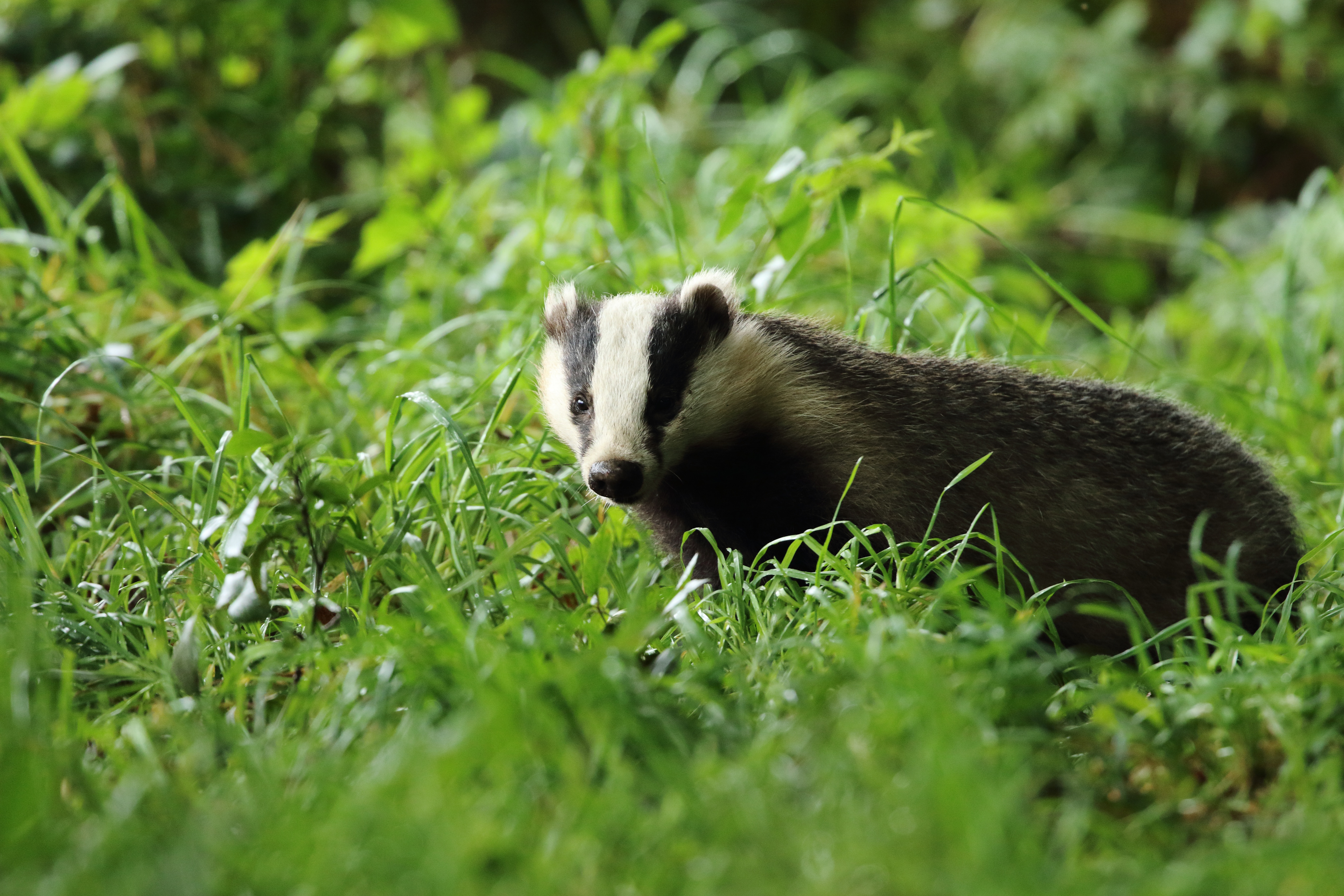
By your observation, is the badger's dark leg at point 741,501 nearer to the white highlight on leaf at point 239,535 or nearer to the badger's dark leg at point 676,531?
the badger's dark leg at point 676,531

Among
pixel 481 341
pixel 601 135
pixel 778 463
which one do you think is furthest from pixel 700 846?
pixel 601 135

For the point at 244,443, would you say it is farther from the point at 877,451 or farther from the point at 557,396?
the point at 877,451

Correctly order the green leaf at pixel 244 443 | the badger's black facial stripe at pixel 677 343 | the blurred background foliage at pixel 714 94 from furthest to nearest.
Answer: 1. the blurred background foliage at pixel 714 94
2. the badger's black facial stripe at pixel 677 343
3. the green leaf at pixel 244 443

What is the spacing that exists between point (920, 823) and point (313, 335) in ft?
11.0

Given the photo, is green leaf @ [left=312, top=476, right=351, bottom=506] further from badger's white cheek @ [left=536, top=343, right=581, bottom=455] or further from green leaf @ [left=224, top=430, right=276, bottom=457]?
badger's white cheek @ [left=536, top=343, right=581, bottom=455]

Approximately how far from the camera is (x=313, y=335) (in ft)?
14.6

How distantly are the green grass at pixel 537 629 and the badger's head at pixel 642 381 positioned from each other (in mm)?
215

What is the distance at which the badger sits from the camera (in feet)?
10.5

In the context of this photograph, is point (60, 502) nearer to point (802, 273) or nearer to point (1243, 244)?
point (802, 273)

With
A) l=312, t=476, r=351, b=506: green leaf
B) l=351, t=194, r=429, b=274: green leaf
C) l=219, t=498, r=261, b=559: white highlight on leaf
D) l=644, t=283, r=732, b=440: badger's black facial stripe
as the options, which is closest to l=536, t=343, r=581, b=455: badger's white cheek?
l=644, t=283, r=732, b=440: badger's black facial stripe

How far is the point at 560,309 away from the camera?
354 cm

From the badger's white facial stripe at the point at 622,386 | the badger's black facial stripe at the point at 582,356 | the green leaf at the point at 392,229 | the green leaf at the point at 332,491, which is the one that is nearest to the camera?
the green leaf at the point at 332,491

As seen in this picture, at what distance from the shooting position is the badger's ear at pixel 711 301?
327 cm

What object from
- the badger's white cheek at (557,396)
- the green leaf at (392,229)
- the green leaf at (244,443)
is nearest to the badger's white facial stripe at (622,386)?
the badger's white cheek at (557,396)
